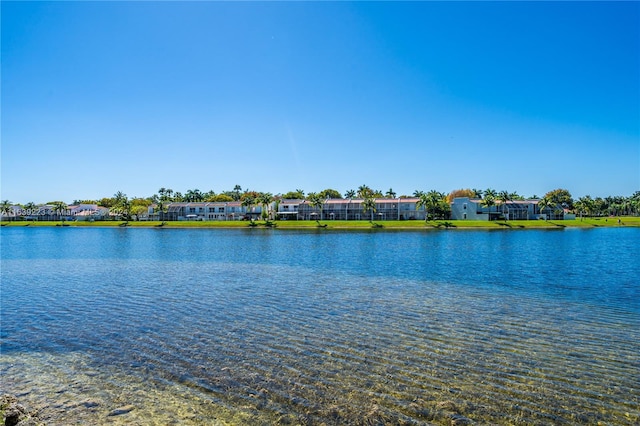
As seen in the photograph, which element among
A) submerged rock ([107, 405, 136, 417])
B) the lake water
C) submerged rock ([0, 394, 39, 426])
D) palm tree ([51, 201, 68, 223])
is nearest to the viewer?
submerged rock ([0, 394, 39, 426])

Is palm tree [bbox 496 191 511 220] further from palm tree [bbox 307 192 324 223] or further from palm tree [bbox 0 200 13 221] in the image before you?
palm tree [bbox 0 200 13 221]

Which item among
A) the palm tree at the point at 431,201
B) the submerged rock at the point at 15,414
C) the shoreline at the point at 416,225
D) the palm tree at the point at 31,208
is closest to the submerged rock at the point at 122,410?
Answer: the submerged rock at the point at 15,414

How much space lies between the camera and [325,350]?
12070 mm

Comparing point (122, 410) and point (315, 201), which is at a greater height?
point (315, 201)

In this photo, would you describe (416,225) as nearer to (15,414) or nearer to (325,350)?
(325,350)

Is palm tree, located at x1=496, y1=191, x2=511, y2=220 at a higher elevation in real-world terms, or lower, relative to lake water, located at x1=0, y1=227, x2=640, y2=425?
higher

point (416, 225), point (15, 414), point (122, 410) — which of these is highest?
point (416, 225)

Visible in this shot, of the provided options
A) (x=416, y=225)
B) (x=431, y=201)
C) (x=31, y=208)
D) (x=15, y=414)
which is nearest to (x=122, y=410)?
(x=15, y=414)

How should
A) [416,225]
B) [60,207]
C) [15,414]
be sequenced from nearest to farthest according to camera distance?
[15,414], [416,225], [60,207]

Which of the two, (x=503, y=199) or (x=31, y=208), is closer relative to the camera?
(x=503, y=199)

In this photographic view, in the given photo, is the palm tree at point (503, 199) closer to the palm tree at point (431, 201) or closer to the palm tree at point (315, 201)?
the palm tree at point (431, 201)

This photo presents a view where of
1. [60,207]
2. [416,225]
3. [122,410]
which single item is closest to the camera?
[122,410]

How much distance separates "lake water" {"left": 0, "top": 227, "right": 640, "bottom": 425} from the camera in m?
8.51

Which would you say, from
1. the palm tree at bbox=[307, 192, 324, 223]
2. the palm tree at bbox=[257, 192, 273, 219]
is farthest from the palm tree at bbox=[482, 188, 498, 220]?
the palm tree at bbox=[257, 192, 273, 219]
